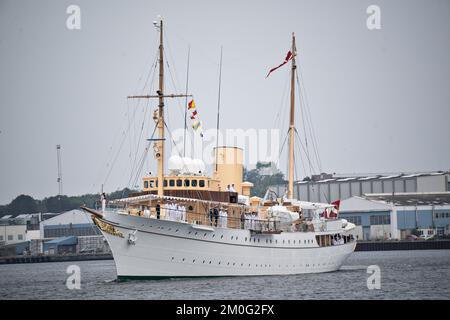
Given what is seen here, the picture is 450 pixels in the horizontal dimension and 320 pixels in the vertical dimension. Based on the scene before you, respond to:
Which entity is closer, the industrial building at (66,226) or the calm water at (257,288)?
the calm water at (257,288)

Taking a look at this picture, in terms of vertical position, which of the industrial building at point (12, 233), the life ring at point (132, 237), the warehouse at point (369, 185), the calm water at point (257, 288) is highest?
the warehouse at point (369, 185)

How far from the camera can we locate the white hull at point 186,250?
54.6 m

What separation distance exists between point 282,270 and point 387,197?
2991 inches

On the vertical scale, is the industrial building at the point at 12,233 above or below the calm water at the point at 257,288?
above

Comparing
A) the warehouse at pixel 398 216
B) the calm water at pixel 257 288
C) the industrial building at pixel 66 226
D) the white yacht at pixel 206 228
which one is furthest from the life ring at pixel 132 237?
the industrial building at pixel 66 226

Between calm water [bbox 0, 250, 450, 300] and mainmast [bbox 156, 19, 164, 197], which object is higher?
mainmast [bbox 156, 19, 164, 197]

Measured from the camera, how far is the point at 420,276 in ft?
210

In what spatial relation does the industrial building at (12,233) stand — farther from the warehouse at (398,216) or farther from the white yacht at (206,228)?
the white yacht at (206,228)

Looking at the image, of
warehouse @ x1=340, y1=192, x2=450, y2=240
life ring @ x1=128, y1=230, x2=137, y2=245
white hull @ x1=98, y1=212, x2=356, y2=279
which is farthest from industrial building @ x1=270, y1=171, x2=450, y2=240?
life ring @ x1=128, y1=230, x2=137, y2=245

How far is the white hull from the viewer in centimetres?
5462

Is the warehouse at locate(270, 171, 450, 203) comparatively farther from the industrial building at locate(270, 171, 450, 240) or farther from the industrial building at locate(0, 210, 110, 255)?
the industrial building at locate(0, 210, 110, 255)

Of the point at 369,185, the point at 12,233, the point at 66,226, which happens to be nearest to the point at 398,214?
the point at 369,185
